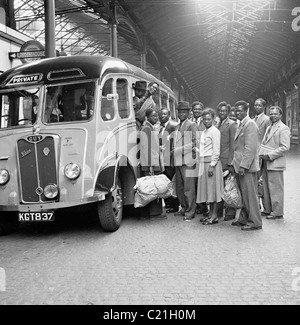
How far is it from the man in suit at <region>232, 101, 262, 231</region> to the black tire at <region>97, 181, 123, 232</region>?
193cm

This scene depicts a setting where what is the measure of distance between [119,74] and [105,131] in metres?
1.17

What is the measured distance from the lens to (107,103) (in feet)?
19.4

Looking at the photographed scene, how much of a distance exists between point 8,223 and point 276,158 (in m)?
4.53

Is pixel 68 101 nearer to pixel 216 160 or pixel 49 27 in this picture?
pixel 216 160

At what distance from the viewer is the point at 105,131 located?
569 cm

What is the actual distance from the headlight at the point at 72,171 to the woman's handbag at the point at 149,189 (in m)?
1.29

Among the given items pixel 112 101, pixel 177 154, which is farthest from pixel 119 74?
Result: pixel 177 154

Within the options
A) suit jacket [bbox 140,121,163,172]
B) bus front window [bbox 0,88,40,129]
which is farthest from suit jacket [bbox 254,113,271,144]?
bus front window [bbox 0,88,40,129]

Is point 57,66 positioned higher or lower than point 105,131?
higher

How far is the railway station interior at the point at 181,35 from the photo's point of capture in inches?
544

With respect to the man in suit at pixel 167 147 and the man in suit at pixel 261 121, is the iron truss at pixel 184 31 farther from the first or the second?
the man in suit at pixel 261 121

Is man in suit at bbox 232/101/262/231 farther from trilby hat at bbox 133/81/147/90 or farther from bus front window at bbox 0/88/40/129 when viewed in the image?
bus front window at bbox 0/88/40/129
